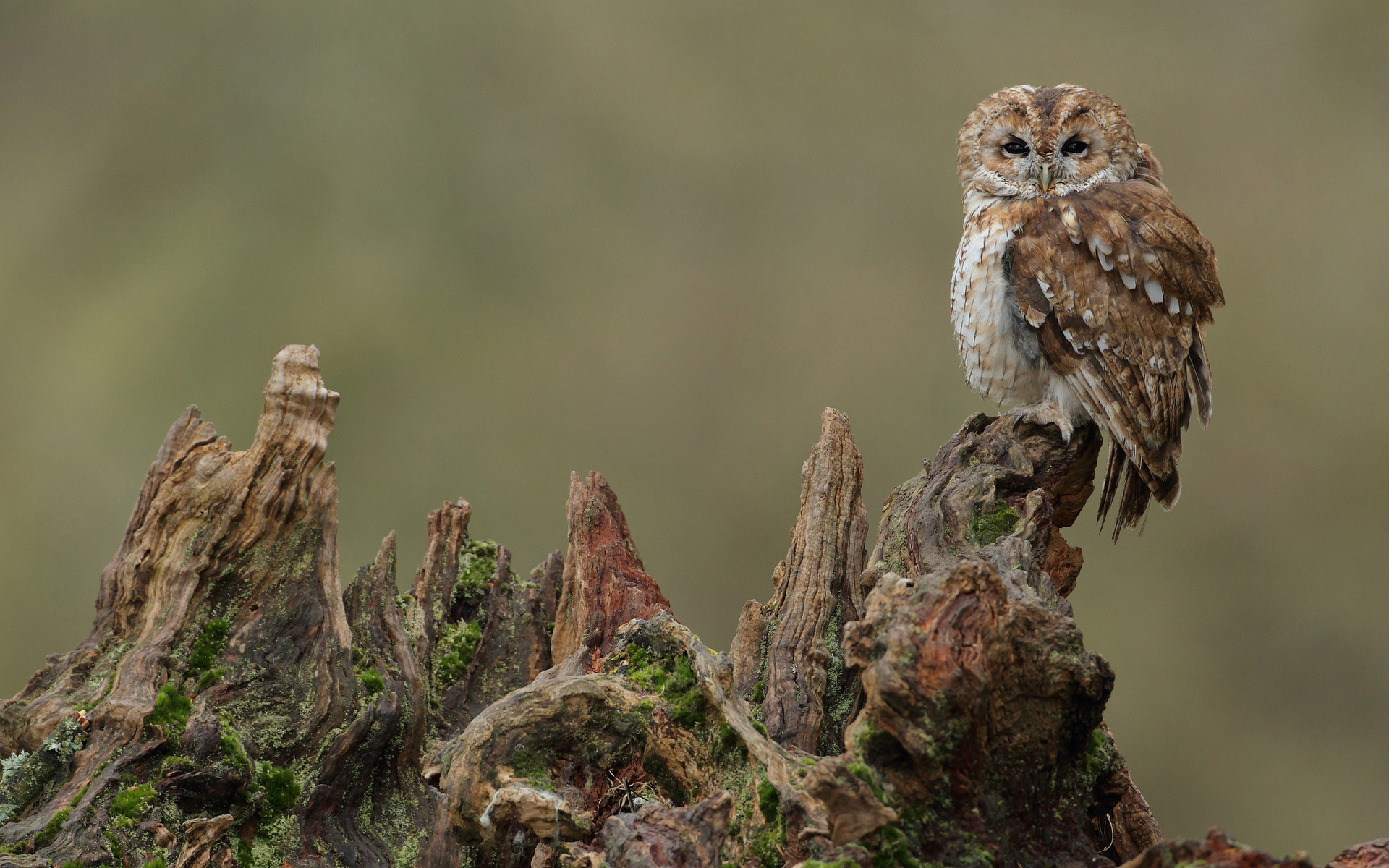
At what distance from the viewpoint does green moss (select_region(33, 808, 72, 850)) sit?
156 cm

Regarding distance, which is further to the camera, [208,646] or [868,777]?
[208,646]

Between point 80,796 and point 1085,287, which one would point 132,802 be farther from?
point 1085,287

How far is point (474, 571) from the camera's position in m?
2.53

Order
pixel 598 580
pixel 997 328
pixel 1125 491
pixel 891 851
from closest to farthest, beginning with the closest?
pixel 891 851 → pixel 598 580 → pixel 997 328 → pixel 1125 491

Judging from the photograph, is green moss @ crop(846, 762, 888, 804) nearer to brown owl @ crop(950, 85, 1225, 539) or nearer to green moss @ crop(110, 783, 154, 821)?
green moss @ crop(110, 783, 154, 821)

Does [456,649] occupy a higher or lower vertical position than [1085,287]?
lower

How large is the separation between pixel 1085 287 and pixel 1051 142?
388 millimetres

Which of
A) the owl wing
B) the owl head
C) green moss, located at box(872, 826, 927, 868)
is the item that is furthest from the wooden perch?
the owl head

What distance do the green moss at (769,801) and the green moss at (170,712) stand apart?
1.04 m

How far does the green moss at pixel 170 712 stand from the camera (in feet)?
5.64

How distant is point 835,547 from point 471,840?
850mm

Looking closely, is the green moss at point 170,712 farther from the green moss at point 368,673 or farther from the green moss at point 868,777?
the green moss at point 868,777

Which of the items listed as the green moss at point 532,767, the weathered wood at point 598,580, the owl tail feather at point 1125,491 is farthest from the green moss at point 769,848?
the owl tail feather at point 1125,491

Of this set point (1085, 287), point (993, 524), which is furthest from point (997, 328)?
point (993, 524)
